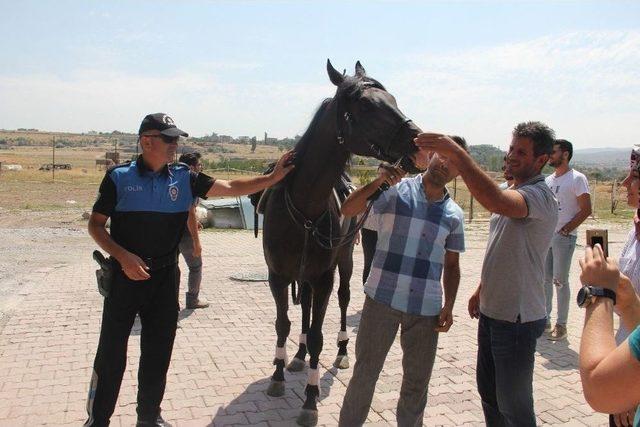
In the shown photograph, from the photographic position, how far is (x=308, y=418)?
415cm

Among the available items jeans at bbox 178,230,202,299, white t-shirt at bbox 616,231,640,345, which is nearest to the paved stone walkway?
jeans at bbox 178,230,202,299

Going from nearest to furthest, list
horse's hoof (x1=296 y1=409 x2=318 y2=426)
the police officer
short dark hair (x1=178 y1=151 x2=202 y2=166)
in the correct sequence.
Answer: the police officer < horse's hoof (x1=296 y1=409 x2=318 y2=426) < short dark hair (x1=178 y1=151 x2=202 y2=166)

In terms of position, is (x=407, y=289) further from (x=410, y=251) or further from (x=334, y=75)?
(x=334, y=75)

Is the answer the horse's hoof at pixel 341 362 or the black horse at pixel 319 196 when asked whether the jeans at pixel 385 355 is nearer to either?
the black horse at pixel 319 196

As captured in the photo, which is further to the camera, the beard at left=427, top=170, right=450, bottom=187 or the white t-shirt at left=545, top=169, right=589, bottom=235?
the white t-shirt at left=545, top=169, right=589, bottom=235

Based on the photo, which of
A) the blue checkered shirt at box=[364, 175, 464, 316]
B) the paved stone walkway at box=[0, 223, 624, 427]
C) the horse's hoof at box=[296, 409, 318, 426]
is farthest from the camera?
the paved stone walkway at box=[0, 223, 624, 427]

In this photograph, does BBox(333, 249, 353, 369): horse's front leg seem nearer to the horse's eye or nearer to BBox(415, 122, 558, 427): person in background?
the horse's eye

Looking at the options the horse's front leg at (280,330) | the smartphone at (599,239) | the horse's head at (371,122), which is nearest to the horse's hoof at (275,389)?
the horse's front leg at (280,330)

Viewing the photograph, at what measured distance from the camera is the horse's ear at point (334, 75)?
3867mm

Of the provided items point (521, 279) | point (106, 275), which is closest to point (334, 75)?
point (521, 279)

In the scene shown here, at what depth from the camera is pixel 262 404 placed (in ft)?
14.7

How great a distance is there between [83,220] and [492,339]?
15.6 meters

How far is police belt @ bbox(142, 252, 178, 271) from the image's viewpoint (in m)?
3.53

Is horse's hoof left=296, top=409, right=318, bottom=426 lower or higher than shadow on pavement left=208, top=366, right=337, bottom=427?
higher
